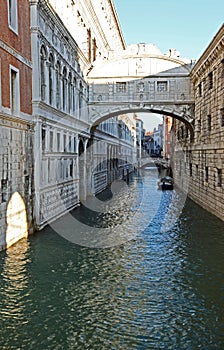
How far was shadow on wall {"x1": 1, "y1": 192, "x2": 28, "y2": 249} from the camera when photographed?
1014 cm

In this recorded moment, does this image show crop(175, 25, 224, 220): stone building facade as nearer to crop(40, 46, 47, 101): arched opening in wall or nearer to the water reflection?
crop(40, 46, 47, 101): arched opening in wall

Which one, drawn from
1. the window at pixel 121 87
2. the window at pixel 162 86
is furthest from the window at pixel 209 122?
the window at pixel 121 87

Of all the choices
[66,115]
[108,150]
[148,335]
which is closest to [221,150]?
[66,115]

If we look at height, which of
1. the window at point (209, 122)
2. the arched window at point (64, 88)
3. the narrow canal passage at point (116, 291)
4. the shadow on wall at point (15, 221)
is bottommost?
the narrow canal passage at point (116, 291)

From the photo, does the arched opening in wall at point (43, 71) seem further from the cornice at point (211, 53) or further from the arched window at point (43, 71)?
the cornice at point (211, 53)

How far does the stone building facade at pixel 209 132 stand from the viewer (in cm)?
1492

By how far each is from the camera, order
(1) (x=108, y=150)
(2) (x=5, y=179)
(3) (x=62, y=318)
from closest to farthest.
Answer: (3) (x=62, y=318) < (2) (x=5, y=179) < (1) (x=108, y=150)

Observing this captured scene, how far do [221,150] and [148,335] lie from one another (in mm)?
10125

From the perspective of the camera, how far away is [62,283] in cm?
784

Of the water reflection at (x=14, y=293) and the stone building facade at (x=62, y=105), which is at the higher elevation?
the stone building facade at (x=62, y=105)

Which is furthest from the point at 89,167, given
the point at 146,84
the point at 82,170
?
the point at 146,84

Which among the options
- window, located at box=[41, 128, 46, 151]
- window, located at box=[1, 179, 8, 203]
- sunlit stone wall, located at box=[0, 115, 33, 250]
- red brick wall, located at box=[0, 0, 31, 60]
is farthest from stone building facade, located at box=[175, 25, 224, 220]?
window, located at box=[1, 179, 8, 203]

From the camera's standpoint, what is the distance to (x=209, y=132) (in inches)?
678

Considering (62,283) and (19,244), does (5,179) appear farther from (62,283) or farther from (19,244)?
(62,283)
